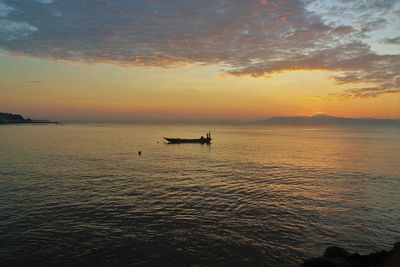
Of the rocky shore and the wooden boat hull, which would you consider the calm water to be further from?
the wooden boat hull

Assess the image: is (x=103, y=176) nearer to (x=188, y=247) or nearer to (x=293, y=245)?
(x=188, y=247)

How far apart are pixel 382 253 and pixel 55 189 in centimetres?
2925

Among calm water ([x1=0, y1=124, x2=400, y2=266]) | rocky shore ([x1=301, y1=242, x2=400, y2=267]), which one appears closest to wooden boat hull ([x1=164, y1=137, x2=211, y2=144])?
calm water ([x1=0, y1=124, x2=400, y2=266])

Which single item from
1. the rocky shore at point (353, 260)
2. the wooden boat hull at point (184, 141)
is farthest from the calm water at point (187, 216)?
the wooden boat hull at point (184, 141)

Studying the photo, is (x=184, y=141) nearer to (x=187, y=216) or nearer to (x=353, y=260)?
(x=187, y=216)

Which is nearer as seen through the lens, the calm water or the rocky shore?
the rocky shore

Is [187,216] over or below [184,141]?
below

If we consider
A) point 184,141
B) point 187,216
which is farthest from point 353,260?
point 184,141

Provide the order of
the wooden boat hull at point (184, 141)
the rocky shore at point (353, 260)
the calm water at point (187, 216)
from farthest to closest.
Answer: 1. the wooden boat hull at point (184, 141)
2. the calm water at point (187, 216)
3. the rocky shore at point (353, 260)

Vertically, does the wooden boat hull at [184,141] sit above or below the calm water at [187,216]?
above

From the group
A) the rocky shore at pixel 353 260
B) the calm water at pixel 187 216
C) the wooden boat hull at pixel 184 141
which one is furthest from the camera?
the wooden boat hull at pixel 184 141

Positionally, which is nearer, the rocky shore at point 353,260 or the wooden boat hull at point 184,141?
the rocky shore at point 353,260

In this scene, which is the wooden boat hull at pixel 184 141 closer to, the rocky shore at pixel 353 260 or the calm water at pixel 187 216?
the calm water at pixel 187 216

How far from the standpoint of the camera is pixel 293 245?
1978 centimetres
